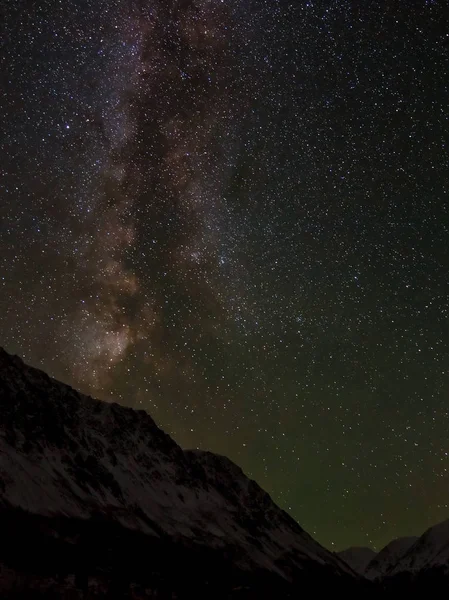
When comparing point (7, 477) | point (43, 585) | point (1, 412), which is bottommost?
point (43, 585)

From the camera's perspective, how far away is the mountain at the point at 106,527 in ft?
328

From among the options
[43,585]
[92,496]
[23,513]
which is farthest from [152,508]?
[43,585]

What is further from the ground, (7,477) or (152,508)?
(152,508)

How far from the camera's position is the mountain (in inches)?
3937

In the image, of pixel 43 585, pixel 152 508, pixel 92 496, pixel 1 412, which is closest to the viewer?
pixel 43 585

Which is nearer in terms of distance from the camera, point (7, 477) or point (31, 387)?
point (7, 477)

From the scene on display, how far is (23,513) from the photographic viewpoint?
10788cm

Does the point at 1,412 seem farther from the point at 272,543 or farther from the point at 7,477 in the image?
the point at 272,543

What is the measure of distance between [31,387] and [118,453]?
34.2 metres

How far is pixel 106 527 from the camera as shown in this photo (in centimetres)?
12731

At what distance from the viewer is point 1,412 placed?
15138 cm

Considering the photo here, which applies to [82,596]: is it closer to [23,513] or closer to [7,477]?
[23,513]

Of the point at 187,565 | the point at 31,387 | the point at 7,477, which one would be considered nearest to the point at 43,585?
the point at 7,477

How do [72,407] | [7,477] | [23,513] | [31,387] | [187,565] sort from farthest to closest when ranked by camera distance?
[72,407] < [31,387] < [187,565] < [7,477] < [23,513]
